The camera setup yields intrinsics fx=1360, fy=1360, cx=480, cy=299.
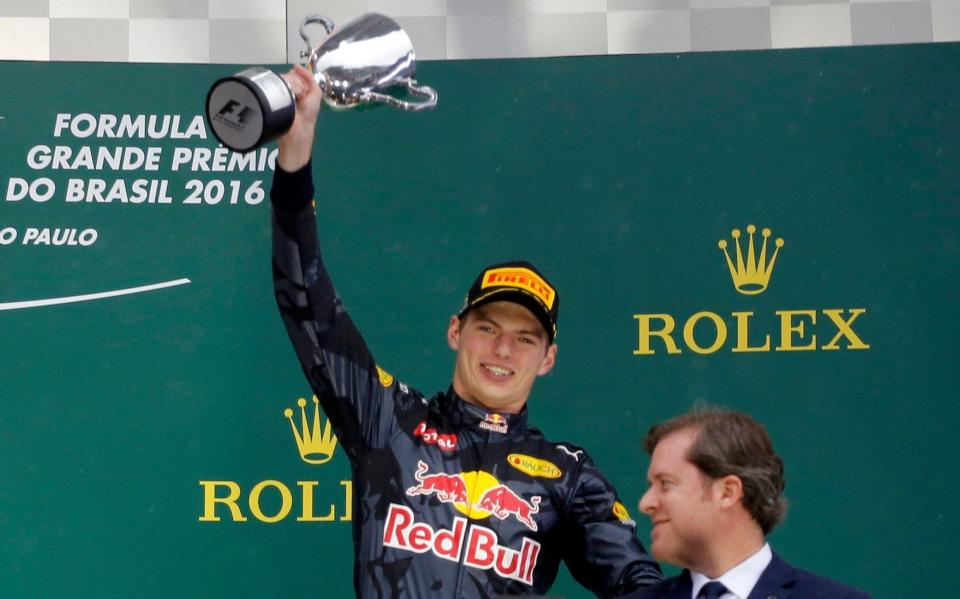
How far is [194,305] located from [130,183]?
329 millimetres

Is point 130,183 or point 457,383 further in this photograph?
point 130,183

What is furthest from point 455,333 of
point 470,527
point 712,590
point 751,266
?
point 751,266

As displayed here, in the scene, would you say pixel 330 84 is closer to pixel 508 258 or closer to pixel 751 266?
pixel 508 258

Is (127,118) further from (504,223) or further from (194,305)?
(504,223)

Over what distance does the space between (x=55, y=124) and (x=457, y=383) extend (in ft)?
4.45

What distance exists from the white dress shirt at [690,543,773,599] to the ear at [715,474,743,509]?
0.09m

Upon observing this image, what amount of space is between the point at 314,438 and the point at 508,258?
622 millimetres

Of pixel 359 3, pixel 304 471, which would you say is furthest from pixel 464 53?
pixel 304 471

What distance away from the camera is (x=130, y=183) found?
3.22m

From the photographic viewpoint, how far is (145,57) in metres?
3.23

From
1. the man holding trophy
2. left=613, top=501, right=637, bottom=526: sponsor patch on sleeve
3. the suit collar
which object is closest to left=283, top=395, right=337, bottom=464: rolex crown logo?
the man holding trophy

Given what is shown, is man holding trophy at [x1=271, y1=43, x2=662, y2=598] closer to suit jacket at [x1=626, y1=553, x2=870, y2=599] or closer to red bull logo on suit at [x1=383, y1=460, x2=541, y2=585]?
red bull logo on suit at [x1=383, y1=460, x2=541, y2=585]

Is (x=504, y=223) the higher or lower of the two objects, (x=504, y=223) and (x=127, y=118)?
the lower

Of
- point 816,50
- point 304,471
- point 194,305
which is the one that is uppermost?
point 816,50
